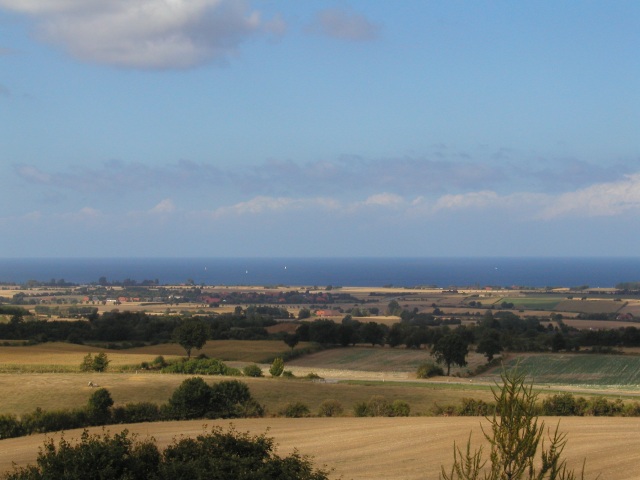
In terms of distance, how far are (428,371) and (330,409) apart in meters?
26.1

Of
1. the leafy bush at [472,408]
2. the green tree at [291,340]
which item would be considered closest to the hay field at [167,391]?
the leafy bush at [472,408]

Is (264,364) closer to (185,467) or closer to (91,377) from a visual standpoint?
(91,377)

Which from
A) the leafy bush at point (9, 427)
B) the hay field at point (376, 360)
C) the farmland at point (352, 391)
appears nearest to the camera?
the farmland at point (352, 391)

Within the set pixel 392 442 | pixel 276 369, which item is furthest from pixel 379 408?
pixel 276 369

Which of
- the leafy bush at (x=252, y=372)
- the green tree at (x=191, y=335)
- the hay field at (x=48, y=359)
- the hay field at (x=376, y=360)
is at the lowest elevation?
the hay field at (x=376, y=360)

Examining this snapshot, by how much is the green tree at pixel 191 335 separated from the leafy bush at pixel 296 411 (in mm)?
31001

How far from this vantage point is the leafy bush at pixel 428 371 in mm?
64938

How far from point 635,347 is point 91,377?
53.1m

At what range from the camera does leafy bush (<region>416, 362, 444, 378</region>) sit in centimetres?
6494

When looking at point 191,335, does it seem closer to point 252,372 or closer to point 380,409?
point 252,372

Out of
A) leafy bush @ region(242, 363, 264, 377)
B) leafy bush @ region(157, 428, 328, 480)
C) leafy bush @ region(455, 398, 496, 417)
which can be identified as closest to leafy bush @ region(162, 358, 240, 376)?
leafy bush @ region(242, 363, 264, 377)

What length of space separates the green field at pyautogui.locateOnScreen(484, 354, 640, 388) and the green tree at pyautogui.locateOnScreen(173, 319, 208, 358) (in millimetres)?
26129

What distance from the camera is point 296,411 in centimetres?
4028

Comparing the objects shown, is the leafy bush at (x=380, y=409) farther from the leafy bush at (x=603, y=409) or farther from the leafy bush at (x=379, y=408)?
the leafy bush at (x=603, y=409)
